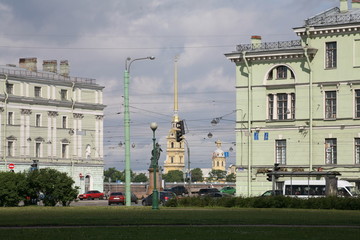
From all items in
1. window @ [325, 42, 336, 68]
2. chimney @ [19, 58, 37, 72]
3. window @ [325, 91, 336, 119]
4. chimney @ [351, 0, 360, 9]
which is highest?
chimney @ [351, 0, 360, 9]

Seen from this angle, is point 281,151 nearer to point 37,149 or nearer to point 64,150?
point 37,149

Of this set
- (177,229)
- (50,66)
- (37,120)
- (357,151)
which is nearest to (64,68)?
(50,66)

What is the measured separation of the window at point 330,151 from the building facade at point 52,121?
5212cm

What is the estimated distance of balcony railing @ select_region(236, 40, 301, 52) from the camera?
274ft

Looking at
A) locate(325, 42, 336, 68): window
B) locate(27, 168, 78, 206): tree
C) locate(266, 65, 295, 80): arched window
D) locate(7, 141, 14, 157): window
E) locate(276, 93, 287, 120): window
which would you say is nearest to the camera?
locate(27, 168, 78, 206): tree

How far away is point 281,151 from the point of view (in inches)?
3290

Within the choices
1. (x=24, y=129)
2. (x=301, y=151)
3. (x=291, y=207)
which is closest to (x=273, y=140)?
(x=301, y=151)

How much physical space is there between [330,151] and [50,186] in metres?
30.7

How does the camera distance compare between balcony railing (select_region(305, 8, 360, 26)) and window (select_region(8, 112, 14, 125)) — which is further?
window (select_region(8, 112, 14, 125))

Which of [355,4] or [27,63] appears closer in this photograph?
[355,4]

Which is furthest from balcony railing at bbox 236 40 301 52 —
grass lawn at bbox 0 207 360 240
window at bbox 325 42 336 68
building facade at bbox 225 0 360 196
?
grass lawn at bbox 0 207 360 240

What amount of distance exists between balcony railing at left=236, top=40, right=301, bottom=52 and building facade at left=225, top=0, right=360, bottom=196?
0.31ft

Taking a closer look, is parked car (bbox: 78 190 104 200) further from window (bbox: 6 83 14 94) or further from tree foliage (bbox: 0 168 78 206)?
tree foliage (bbox: 0 168 78 206)

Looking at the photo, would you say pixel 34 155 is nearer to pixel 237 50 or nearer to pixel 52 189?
pixel 237 50
